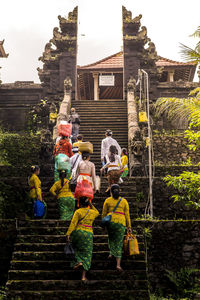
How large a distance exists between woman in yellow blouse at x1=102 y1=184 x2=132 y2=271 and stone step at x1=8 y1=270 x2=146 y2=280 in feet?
0.44

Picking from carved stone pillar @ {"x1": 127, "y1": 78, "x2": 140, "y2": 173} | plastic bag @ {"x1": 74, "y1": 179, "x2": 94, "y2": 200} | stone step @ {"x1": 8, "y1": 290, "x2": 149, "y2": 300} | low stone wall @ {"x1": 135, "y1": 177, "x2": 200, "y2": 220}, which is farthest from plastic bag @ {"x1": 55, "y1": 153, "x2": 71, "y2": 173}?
carved stone pillar @ {"x1": 127, "y1": 78, "x2": 140, "y2": 173}

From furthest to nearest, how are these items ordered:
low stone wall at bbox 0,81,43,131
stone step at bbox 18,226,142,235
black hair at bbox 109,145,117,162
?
low stone wall at bbox 0,81,43,131 < black hair at bbox 109,145,117,162 < stone step at bbox 18,226,142,235

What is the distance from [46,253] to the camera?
637cm

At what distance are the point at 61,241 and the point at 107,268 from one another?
0.97m

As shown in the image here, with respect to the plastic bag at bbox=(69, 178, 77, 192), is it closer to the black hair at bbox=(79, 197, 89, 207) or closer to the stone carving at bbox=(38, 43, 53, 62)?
the black hair at bbox=(79, 197, 89, 207)

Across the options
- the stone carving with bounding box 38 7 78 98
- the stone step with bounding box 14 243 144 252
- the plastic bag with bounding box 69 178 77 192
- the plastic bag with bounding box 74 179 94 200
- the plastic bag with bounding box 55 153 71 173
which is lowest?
the stone step with bounding box 14 243 144 252

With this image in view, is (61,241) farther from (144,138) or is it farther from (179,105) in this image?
(144,138)

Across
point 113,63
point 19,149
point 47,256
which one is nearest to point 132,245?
point 47,256

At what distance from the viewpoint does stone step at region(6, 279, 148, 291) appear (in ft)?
19.0

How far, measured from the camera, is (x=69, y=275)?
5.98 meters

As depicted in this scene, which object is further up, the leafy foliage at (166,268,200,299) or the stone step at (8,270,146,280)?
the stone step at (8,270,146,280)

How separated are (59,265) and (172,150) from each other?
8786 millimetres

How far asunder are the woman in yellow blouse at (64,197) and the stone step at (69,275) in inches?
54.0

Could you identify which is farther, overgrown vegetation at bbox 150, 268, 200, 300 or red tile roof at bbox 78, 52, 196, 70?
red tile roof at bbox 78, 52, 196, 70
